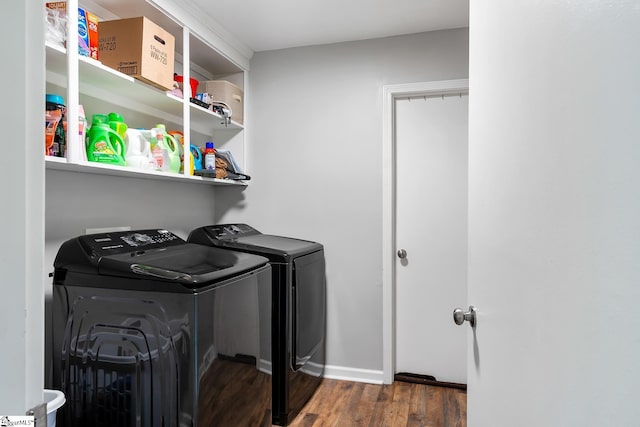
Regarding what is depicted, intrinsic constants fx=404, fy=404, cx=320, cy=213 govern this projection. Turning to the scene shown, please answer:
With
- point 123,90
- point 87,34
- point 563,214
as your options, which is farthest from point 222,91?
point 563,214

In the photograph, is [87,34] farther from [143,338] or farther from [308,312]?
[308,312]

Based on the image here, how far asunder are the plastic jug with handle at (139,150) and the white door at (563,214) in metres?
1.67

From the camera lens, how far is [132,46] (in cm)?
186

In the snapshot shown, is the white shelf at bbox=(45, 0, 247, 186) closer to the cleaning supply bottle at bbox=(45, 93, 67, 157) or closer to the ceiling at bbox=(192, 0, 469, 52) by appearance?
the cleaning supply bottle at bbox=(45, 93, 67, 157)

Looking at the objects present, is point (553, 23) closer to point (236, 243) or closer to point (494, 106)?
point (494, 106)

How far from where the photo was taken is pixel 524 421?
62cm

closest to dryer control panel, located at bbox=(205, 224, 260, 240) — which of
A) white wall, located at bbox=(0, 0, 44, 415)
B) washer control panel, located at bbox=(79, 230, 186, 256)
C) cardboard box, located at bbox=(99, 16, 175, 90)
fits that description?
washer control panel, located at bbox=(79, 230, 186, 256)

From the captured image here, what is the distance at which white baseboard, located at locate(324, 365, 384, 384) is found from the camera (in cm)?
286

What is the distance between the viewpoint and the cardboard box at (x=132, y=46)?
185 cm

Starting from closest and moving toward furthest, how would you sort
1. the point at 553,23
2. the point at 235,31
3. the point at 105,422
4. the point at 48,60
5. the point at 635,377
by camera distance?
the point at 635,377, the point at 553,23, the point at 105,422, the point at 48,60, the point at 235,31

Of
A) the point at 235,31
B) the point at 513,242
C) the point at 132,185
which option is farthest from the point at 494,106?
the point at 235,31

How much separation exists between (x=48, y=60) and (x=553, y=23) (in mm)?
1802

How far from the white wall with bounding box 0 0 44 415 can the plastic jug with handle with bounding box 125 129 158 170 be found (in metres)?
1.50

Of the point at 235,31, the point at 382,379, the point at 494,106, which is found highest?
the point at 235,31
